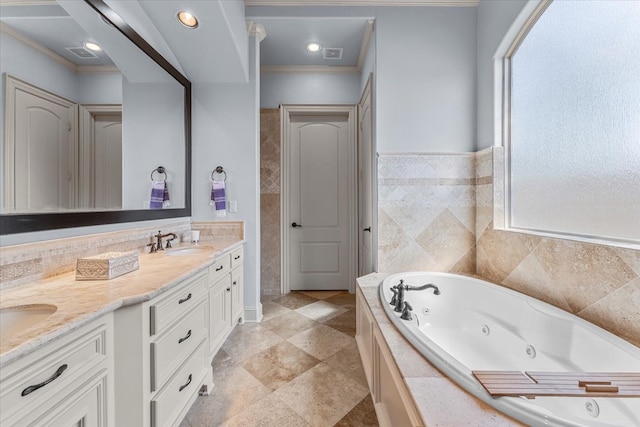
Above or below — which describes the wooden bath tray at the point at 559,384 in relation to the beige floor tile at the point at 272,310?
above

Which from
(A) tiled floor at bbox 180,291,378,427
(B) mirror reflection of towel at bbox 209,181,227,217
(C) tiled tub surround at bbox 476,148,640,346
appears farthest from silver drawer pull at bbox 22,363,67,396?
(C) tiled tub surround at bbox 476,148,640,346

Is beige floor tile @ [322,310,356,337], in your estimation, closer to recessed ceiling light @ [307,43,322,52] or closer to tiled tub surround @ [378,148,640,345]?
tiled tub surround @ [378,148,640,345]

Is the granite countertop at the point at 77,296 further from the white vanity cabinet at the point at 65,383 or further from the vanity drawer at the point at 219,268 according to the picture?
the vanity drawer at the point at 219,268

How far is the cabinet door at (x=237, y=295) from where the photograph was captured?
6.91ft

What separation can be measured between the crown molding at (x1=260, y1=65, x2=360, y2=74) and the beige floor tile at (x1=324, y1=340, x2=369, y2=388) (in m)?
2.93

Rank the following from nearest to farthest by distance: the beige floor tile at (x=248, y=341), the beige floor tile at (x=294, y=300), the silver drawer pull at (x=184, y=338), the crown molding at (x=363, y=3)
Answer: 1. the silver drawer pull at (x=184, y=338)
2. the beige floor tile at (x=248, y=341)
3. the crown molding at (x=363, y=3)
4. the beige floor tile at (x=294, y=300)

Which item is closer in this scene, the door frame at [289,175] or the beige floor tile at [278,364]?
the beige floor tile at [278,364]

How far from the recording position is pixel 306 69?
3.05 meters

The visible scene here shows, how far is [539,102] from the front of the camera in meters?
1.73

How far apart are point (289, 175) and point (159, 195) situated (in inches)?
58.4

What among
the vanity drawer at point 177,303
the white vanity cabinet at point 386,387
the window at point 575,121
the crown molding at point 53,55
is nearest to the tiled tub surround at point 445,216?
the window at point 575,121

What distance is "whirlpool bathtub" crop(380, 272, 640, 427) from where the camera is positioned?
0.83m

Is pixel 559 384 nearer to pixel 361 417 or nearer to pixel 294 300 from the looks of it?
pixel 361 417

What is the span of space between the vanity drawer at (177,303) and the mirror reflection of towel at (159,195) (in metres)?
0.85
